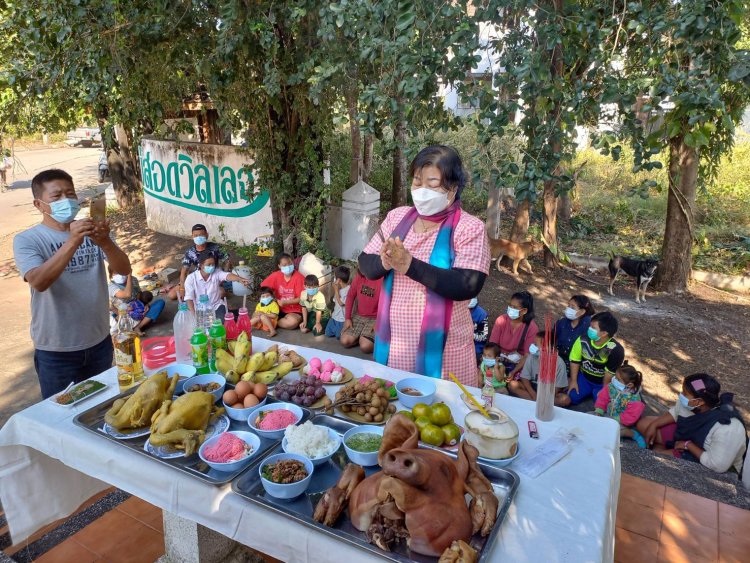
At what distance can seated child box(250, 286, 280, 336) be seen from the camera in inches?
248

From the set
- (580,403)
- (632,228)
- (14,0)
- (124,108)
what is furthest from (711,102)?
(632,228)

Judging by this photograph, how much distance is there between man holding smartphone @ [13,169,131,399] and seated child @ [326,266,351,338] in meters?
3.36

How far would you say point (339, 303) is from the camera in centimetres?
624

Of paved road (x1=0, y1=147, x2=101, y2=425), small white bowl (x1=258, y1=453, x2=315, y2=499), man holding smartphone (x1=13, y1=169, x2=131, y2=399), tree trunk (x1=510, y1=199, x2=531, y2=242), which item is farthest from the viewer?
tree trunk (x1=510, y1=199, x2=531, y2=242)

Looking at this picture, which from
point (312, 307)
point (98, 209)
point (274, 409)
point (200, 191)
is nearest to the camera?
point (274, 409)

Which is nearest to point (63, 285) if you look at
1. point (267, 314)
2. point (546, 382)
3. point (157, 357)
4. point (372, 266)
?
point (157, 357)

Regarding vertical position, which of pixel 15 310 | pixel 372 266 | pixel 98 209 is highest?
pixel 98 209

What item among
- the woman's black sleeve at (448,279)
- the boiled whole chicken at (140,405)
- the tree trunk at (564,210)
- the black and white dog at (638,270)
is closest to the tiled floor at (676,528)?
the woman's black sleeve at (448,279)

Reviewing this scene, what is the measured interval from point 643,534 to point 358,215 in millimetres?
5430

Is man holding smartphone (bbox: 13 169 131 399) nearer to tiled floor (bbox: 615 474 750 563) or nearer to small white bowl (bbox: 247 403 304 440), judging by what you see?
small white bowl (bbox: 247 403 304 440)

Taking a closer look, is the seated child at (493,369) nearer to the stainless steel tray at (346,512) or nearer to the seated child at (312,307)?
the seated child at (312,307)

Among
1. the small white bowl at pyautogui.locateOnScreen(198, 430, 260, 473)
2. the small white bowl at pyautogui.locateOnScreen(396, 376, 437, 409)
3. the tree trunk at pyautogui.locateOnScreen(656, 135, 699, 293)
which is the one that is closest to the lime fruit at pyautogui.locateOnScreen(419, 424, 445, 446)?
the small white bowl at pyautogui.locateOnScreen(396, 376, 437, 409)

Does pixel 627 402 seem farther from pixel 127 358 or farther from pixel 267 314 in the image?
pixel 267 314

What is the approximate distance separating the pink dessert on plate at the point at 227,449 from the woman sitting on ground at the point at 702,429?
11.0 ft
